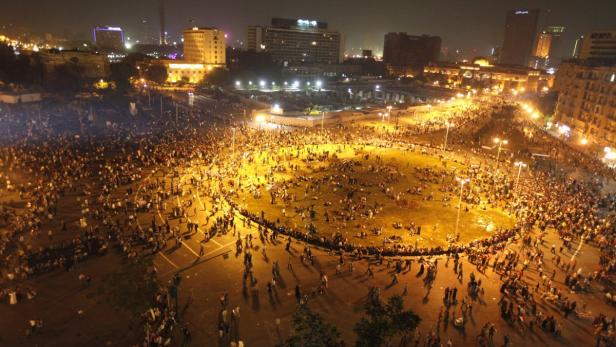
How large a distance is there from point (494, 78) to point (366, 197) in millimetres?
118686

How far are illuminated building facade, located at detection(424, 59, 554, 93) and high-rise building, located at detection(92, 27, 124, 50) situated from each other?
434ft

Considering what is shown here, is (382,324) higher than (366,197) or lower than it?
higher

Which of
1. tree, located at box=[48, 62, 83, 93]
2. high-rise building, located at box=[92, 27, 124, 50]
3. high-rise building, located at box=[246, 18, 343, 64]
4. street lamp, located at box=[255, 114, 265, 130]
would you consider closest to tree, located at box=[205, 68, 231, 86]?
tree, located at box=[48, 62, 83, 93]

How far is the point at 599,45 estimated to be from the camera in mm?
84938

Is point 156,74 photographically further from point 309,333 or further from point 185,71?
point 309,333

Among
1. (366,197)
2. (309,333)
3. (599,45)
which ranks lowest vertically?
(366,197)

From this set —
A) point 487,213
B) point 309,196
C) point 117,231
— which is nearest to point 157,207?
point 117,231

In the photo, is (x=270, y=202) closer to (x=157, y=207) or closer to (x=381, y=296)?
(x=157, y=207)

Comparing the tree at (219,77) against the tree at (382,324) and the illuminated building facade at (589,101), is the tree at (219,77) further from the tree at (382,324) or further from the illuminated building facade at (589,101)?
the tree at (382,324)

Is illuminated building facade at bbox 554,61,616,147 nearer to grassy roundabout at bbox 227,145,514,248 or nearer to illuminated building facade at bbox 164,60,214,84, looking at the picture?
grassy roundabout at bbox 227,145,514,248

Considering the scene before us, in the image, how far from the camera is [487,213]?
30672mm

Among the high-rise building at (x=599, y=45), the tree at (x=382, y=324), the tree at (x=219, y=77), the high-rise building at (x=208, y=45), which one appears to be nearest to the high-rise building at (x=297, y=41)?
the high-rise building at (x=208, y=45)

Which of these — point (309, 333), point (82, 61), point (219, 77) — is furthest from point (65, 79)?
point (309, 333)

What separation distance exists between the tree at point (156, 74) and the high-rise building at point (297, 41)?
5689 cm
